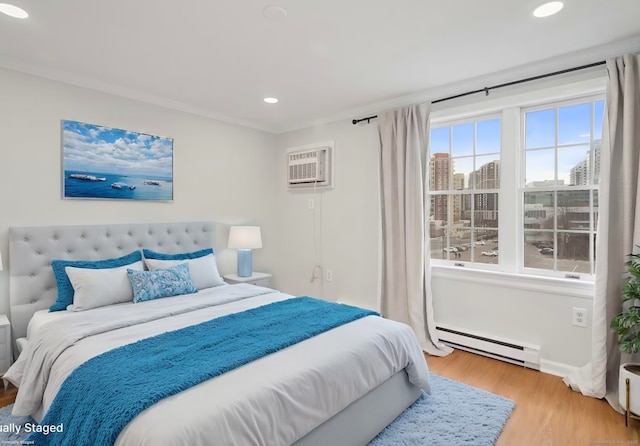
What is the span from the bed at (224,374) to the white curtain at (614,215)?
4.13 ft

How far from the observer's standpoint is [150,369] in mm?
1598

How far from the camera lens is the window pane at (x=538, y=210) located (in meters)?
→ 2.92

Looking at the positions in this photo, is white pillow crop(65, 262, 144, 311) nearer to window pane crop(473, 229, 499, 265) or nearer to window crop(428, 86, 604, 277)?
window crop(428, 86, 604, 277)

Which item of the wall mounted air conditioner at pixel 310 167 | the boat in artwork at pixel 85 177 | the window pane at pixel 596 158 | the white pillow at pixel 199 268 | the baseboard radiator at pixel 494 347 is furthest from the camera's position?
the wall mounted air conditioner at pixel 310 167

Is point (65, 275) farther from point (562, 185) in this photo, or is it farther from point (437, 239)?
point (562, 185)

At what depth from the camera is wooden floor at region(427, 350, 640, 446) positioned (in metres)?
2.03

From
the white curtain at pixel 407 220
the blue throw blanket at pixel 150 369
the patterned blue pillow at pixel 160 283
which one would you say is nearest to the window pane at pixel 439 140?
the white curtain at pixel 407 220

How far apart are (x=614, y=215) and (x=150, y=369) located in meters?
3.05

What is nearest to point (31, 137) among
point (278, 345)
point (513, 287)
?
point (278, 345)

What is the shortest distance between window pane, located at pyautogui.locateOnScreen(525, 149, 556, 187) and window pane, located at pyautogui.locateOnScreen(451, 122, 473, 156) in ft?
1.68

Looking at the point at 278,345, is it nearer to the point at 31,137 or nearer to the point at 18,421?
the point at 18,421

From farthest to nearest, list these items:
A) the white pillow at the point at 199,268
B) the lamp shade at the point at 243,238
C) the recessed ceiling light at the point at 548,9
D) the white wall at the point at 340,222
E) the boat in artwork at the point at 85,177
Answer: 1. the lamp shade at the point at 243,238
2. the white wall at the point at 340,222
3. the white pillow at the point at 199,268
4. the boat in artwork at the point at 85,177
5. the recessed ceiling light at the point at 548,9

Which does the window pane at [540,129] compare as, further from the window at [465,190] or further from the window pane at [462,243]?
the window pane at [462,243]

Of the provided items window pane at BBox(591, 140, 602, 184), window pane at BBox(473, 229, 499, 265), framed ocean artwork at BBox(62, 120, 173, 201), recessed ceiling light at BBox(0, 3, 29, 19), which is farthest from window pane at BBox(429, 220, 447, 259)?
recessed ceiling light at BBox(0, 3, 29, 19)
